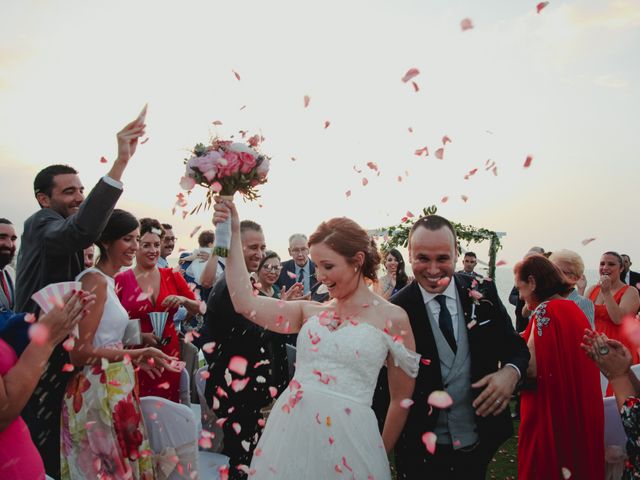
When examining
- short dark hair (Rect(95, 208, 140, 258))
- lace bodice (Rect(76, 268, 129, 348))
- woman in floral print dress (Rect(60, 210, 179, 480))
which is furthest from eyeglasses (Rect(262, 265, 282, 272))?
woman in floral print dress (Rect(60, 210, 179, 480))

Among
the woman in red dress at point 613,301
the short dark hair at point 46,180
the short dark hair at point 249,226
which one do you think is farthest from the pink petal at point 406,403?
the woman in red dress at point 613,301

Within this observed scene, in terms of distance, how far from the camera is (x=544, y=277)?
4230mm

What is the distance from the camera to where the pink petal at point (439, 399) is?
2935 mm

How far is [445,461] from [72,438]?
2386 mm

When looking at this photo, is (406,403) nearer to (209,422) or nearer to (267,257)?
(209,422)

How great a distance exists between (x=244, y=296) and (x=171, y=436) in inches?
49.1

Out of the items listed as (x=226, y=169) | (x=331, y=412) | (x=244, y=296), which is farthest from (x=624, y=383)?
(x=226, y=169)

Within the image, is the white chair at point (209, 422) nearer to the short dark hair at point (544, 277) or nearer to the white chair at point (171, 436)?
the white chair at point (171, 436)

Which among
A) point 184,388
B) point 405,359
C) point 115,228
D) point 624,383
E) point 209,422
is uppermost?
point 115,228

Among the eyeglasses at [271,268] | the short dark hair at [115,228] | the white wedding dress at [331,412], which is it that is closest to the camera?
the white wedding dress at [331,412]

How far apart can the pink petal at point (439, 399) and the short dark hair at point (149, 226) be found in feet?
11.8

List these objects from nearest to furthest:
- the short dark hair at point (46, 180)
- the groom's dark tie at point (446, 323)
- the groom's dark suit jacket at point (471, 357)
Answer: the groom's dark suit jacket at point (471, 357)
the groom's dark tie at point (446, 323)
the short dark hair at point (46, 180)

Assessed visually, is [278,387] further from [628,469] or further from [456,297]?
[628,469]

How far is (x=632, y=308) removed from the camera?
6.77 metres
